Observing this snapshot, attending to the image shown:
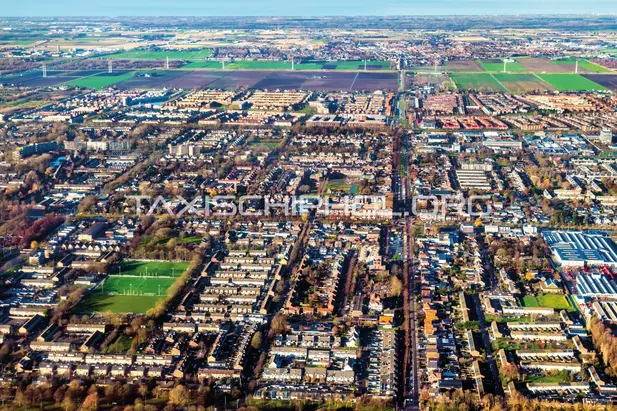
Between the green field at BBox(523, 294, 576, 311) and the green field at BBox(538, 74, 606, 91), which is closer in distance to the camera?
the green field at BBox(523, 294, 576, 311)

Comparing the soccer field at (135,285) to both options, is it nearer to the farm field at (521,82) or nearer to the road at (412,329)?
the road at (412,329)

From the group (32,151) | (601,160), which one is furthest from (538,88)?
(32,151)

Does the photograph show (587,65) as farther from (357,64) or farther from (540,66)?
(357,64)

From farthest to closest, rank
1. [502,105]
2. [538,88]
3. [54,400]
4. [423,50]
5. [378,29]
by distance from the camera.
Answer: [378,29], [423,50], [538,88], [502,105], [54,400]

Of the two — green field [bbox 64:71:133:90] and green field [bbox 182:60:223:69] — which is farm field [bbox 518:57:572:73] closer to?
green field [bbox 182:60:223:69]

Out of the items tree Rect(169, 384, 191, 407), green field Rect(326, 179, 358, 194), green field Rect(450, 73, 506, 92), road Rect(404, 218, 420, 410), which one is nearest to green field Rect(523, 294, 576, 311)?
road Rect(404, 218, 420, 410)

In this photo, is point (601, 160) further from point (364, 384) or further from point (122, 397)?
point (122, 397)

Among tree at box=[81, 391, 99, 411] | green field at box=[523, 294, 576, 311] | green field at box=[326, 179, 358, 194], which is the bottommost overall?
tree at box=[81, 391, 99, 411]
